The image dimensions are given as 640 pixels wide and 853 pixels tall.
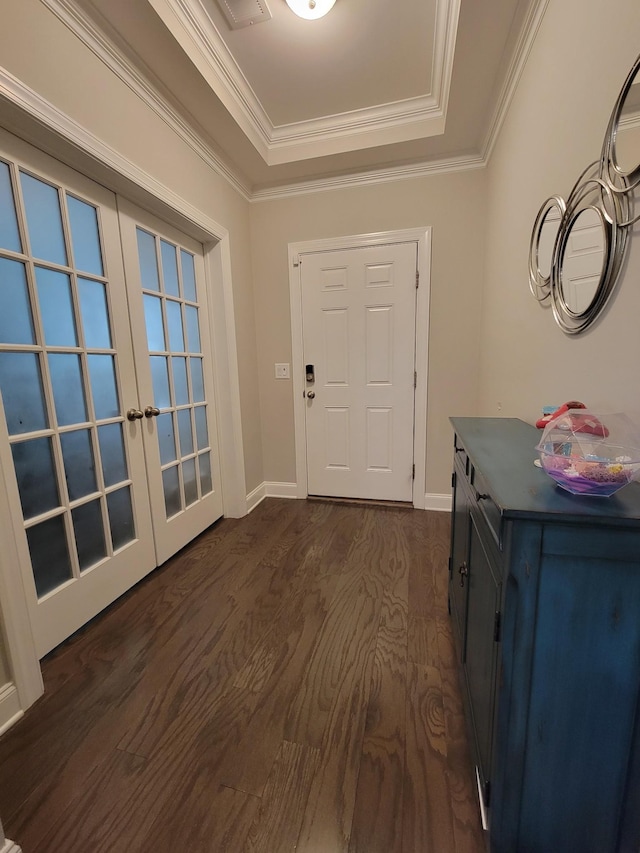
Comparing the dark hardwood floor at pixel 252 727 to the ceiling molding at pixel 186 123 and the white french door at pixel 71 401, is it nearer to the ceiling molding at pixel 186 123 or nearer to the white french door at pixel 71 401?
the white french door at pixel 71 401

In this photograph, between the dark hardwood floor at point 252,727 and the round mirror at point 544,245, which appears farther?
the round mirror at point 544,245

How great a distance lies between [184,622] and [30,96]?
2.14 metres

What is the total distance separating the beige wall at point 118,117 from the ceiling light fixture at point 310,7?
2.72 feet

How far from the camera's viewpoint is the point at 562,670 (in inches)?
26.5

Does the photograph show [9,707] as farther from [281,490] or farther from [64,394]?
[281,490]

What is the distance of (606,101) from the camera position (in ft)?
3.03

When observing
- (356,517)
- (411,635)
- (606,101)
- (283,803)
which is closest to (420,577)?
(411,635)

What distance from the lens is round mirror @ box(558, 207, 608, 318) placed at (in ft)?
3.14

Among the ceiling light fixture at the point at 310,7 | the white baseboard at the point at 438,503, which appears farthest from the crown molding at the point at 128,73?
the white baseboard at the point at 438,503

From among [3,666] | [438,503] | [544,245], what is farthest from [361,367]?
[3,666]

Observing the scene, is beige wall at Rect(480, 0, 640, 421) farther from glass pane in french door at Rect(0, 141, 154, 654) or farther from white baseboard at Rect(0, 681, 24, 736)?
white baseboard at Rect(0, 681, 24, 736)

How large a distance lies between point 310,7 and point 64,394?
6.56 ft

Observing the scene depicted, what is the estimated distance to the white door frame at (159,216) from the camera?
1.16 meters

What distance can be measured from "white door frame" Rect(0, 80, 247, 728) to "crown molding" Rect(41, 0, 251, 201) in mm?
357
